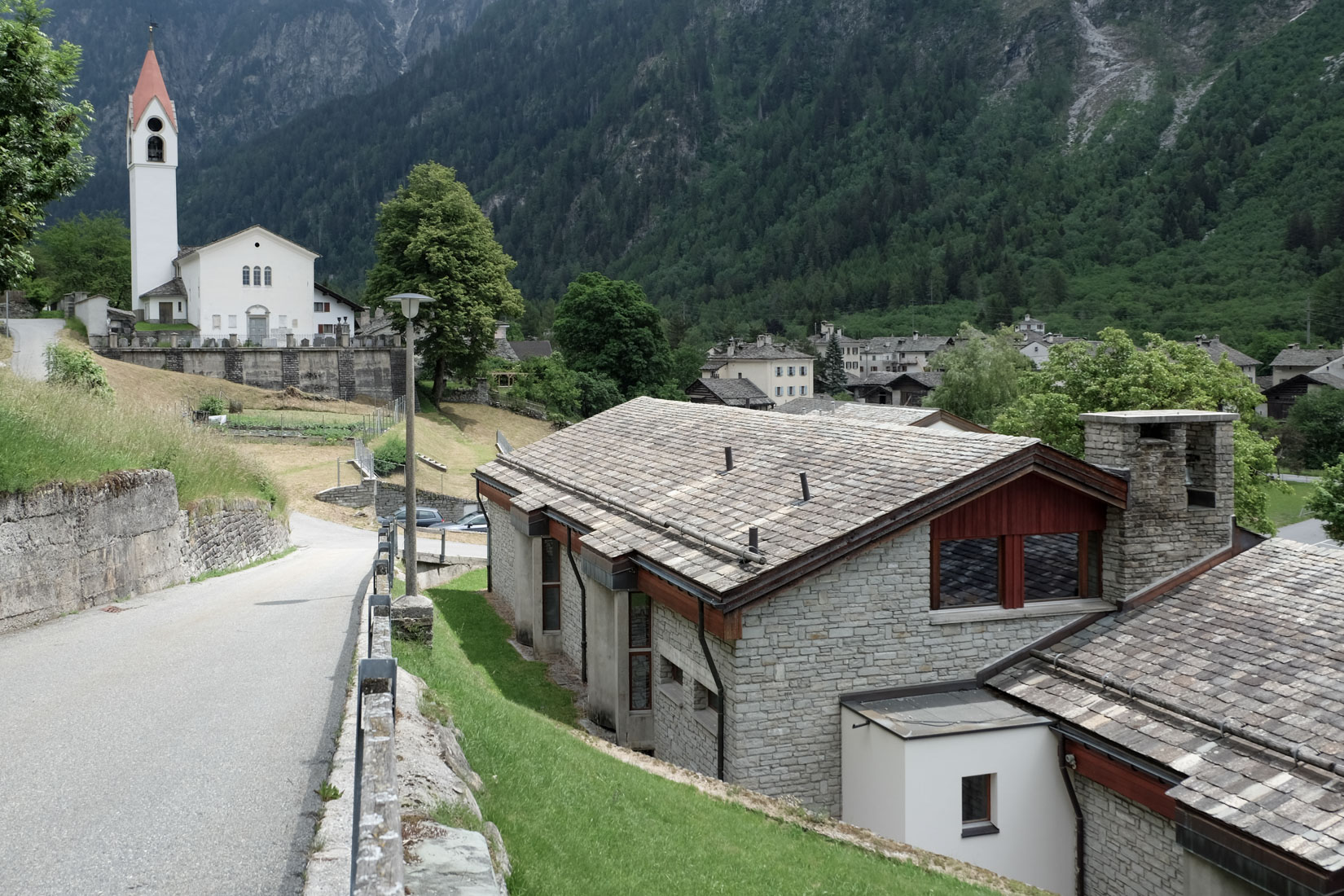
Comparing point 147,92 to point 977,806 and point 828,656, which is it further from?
point 977,806

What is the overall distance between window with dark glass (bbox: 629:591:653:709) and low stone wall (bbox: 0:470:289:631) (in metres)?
7.85

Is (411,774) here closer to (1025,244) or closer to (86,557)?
(86,557)

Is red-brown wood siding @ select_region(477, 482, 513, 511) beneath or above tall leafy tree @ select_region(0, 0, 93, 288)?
beneath

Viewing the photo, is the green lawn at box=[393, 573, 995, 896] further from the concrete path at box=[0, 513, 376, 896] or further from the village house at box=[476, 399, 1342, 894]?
the village house at box=[476, 399, 1342, 894]

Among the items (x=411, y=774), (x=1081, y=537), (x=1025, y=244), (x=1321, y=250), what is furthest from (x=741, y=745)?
(x=1025, y=244)

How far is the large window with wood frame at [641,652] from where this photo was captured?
16.9 meters

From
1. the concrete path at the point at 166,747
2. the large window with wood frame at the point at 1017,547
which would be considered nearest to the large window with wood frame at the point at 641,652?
the concrete path at the point at 166,747

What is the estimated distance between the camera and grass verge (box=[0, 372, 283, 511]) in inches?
561

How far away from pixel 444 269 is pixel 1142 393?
4054 centimetres

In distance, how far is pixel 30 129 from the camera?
1400 centimetres

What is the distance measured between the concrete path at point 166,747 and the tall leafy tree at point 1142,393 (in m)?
29.8

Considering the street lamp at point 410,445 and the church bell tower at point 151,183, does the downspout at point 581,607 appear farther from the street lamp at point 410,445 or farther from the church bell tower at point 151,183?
the church bell tower at point 151,183

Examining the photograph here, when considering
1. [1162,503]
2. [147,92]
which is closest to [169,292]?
[147,92]

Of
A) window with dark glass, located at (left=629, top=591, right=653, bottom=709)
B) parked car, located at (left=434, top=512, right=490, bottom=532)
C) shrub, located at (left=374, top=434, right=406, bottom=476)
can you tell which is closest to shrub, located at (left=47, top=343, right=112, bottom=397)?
shrub, located at (left=374, top=434, right=406, bottom=476)
